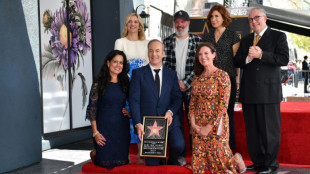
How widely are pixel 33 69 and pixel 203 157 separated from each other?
8.88ft

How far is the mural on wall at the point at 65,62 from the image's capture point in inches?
277

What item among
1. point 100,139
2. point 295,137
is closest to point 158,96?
point 100,139

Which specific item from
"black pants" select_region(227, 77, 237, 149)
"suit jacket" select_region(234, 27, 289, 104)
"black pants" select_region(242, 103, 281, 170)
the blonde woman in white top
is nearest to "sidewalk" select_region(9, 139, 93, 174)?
the blonde woman in white top

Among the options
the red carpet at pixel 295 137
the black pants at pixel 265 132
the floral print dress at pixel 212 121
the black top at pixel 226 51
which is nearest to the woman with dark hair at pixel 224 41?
the black top at pixel 226 51

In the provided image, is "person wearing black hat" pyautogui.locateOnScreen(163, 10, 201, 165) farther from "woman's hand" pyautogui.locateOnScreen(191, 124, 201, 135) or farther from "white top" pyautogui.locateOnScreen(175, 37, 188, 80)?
"woman's hand" pyautogui.locateOnScreen(191, 124, 201, 135)

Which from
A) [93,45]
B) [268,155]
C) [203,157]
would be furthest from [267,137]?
[93,45]

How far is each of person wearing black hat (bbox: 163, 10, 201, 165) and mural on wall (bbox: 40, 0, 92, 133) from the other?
2.79 metres

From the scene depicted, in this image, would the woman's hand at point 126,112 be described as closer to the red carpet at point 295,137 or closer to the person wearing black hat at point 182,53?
the person wearing black hat at point 182,53

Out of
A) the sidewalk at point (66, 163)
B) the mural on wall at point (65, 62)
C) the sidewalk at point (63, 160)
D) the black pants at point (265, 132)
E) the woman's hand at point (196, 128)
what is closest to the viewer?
the woman's hand at point (196, 128)

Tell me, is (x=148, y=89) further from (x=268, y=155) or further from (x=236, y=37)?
(x=268, y=155)

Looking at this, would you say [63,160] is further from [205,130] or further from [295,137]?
[295,137]

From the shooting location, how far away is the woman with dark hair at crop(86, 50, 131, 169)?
4.91 metres

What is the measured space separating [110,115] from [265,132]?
1909mm

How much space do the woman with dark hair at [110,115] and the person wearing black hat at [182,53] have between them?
25.4 inches
